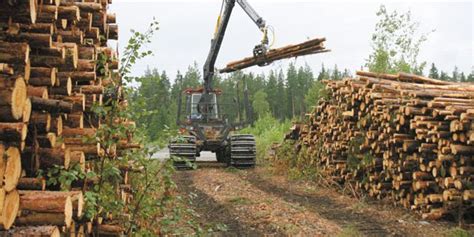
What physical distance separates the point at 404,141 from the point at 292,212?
7.97 ft

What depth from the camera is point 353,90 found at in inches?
470

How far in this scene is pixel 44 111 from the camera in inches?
163

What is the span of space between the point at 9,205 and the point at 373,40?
808 inches

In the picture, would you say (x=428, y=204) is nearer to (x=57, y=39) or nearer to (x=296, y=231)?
(x=296, y=231)

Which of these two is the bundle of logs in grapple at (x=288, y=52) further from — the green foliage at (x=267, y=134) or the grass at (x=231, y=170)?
the green foliage at (x=267, y=134)

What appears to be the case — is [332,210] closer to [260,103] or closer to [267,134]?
[267,134]

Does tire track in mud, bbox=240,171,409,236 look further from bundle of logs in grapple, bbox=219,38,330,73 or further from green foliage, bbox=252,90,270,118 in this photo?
green foliage, bbox=252,90,270,118

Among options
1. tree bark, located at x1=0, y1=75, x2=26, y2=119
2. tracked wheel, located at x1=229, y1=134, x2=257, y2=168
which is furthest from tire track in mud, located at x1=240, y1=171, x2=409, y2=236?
tree bark, located at x1=0, y1=75, x2=26, y2=119

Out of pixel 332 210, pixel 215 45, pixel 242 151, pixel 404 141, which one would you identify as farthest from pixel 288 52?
pixel 332 210

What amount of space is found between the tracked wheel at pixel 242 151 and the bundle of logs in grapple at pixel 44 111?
36.5ft

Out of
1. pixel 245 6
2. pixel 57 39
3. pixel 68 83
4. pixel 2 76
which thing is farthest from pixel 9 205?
pixel 245 6

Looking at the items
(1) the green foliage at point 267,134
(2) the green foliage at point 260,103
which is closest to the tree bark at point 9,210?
(1) the green foliage at point 267,134

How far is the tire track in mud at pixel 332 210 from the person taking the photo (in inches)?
320

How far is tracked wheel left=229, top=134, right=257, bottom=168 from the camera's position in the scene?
16.6m
